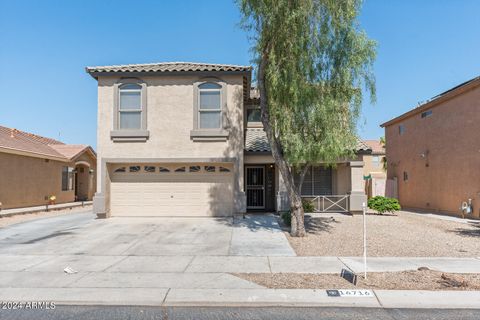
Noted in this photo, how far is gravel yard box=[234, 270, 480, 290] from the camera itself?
6156 millimetres

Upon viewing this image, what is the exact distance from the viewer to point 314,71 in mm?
10070

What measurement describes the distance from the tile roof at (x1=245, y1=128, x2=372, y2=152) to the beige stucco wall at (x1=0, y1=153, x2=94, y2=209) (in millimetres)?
13340

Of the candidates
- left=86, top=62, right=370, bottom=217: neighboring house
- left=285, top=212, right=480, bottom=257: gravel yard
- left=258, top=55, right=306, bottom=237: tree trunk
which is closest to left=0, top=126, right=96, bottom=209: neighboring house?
left=86, top=62, right=370, bottom=217: neighboring house

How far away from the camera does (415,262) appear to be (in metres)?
7.88

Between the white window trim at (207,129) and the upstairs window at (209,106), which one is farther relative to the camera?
the upstairs window at (209,106)

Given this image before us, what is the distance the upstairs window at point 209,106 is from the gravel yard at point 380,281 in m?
8.99

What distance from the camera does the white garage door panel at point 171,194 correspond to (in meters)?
15.3

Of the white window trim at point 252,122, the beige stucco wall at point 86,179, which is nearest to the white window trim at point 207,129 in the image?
the white window trim at point 252,122

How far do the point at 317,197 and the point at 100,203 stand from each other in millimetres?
10375

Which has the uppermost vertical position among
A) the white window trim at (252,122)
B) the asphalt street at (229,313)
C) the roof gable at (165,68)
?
the roof gable at (165,68)

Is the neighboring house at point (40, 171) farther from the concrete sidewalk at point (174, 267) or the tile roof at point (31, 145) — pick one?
the concrete sidewalk at point (174, 267)

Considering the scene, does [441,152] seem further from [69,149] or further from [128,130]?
[69,149]

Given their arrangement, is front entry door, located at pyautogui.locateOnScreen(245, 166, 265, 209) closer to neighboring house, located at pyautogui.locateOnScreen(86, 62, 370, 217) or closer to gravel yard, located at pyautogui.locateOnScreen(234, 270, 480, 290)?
neighboring house, located at pyautogui.locateOnScreen(86, 62, 370, 217)

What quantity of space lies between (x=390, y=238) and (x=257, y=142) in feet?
25.5
